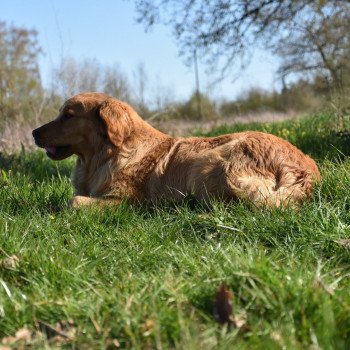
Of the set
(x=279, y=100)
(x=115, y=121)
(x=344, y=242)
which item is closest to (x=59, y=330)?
(x=344, y=242)

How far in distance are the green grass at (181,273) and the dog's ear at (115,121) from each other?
3.23ft

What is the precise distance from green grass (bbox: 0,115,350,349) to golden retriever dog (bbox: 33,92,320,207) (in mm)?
256

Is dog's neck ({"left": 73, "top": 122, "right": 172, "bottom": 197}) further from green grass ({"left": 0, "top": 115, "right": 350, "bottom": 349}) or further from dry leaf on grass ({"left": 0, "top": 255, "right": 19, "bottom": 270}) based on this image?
dry leaf on grass ({"left": 0, "top": 255, "right": 19, "bottom": 270})

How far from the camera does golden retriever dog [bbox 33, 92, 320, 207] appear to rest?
15.5ft

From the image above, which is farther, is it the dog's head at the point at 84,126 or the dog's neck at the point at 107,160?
the dog's head at the point at 84,126

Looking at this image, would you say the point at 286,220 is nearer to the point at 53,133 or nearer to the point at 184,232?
the point at 184,232

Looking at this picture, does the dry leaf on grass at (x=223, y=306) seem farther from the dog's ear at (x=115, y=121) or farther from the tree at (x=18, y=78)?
the tree at (x=18, y=78)

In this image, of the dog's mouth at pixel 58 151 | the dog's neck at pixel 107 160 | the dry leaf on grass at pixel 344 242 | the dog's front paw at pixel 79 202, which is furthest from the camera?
the dog's mouth at pixel 58 151

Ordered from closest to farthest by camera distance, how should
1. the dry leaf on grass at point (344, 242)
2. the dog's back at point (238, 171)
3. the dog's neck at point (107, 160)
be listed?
the dry leaf on grass at point (344, 242), the dog's back at point (238, 171), the dog's neck at point (107, 160)

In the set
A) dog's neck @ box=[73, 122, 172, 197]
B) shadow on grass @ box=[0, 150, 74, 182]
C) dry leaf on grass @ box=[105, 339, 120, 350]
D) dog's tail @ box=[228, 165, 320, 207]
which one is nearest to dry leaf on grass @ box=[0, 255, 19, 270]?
dry leaf on grass @ box=[105, 339, 120, 350]

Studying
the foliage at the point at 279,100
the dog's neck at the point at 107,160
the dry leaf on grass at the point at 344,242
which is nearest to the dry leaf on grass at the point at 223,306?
the dry leaf on grass at the point at 344,242

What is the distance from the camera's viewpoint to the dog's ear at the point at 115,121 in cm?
545

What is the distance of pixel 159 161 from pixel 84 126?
36.6 inches

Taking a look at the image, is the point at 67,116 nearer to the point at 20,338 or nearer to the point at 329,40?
the point at 20,338
